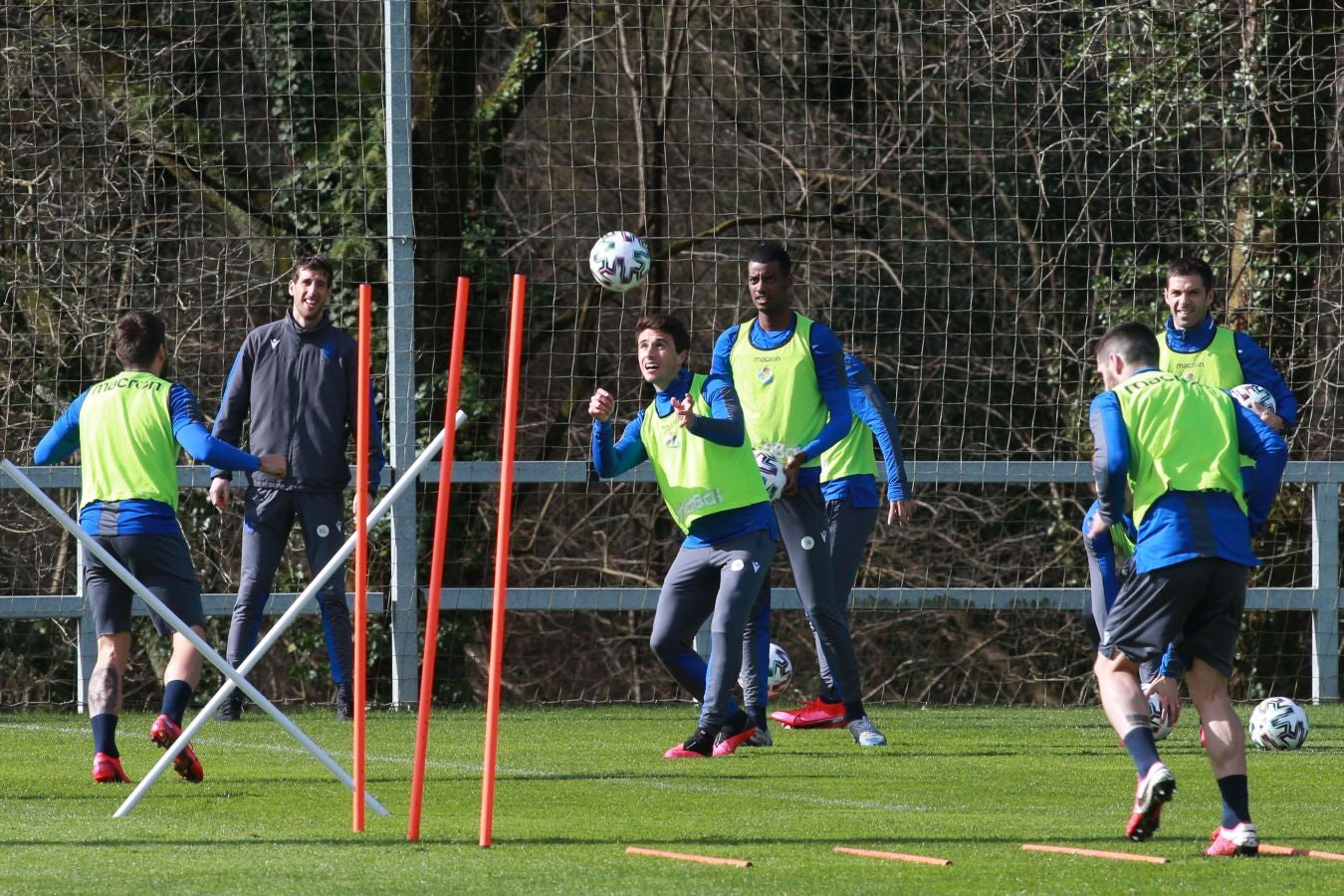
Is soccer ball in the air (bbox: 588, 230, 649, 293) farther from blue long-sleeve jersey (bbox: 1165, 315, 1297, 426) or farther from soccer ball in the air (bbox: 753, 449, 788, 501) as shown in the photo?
blue long-sleeve jersey (bbox: 1165, 315, 1297, 426)

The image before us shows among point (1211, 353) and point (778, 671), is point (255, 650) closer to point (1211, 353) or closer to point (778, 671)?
point (778, 671)

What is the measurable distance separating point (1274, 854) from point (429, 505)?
26.9 ft

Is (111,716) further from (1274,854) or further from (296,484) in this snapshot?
(1274,854)

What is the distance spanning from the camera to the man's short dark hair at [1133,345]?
5793mm

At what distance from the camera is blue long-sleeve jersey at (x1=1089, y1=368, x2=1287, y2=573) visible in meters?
5.55

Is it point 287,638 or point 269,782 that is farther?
point 287,638

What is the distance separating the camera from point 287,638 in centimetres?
1485

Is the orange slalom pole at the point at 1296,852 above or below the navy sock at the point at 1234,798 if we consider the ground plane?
below

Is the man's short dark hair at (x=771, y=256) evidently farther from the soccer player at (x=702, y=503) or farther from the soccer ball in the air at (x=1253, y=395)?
the soccer ball in the air at (x=1253, y=395)

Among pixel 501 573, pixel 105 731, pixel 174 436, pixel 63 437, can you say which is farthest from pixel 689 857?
pixel 63 437

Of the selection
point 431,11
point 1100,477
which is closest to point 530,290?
point 431,11

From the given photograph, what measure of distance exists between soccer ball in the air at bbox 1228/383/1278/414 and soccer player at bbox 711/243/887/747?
1545 mm

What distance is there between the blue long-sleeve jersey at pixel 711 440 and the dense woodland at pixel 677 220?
5.43 m

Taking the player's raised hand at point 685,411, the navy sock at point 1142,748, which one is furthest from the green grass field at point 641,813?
the player's raised hand at point 685,411
